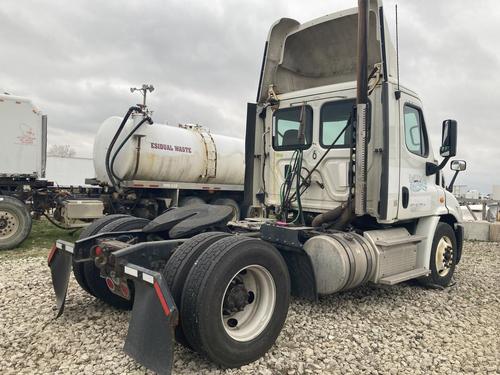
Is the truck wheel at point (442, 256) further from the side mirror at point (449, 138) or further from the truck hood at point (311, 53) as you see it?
the truck hood at point (311, 53)

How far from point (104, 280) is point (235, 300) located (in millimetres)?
1760

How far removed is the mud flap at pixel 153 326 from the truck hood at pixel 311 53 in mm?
4083

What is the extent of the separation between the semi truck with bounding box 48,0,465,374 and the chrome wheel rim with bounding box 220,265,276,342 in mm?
12

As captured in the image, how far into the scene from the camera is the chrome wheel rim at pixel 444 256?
6057mm

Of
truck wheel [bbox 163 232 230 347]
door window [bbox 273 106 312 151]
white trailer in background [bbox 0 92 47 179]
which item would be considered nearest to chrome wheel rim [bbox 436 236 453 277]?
door window [bbox 273 106 312 151]

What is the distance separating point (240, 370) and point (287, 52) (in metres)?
4.85

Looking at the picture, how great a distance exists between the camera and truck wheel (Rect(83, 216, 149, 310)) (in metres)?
4.38

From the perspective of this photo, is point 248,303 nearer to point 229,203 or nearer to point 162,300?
point 162,300

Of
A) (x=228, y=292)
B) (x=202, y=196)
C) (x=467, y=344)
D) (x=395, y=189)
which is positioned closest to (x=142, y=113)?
(x=202, y=196)

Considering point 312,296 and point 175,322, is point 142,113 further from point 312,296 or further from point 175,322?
point 175,322

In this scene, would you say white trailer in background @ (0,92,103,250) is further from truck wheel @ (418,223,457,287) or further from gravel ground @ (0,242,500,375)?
truck wheel @ (418,223,457,287)

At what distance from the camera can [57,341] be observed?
147 inches

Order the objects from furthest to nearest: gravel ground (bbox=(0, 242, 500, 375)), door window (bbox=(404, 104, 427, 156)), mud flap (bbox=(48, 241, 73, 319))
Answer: door window (bbox=(404, 104, 427, 156)), mud flap (bbox=(48, 241, 73, 319)), gravel ground (bbox=(0, 242, 500, 375))

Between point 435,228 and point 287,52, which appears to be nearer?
point 435,228
